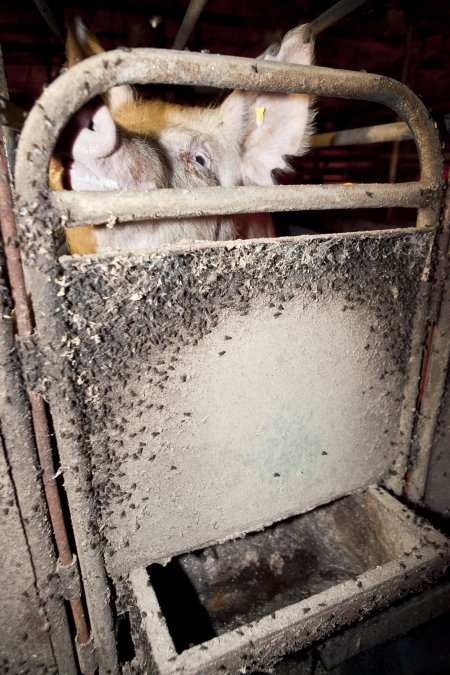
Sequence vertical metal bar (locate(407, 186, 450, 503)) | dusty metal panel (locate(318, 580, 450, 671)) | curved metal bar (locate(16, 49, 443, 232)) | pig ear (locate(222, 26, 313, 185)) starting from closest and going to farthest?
curved metal bar (locate(16, 49, 443, 232)), pig ear (locate(222, 26, 313, 185)), vertical metal bar (locate(407, 186, 450, 503)), dusty metal panel (locate(318, 580, 450, 671))

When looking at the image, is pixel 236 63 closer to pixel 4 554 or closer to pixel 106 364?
pixel 106 364

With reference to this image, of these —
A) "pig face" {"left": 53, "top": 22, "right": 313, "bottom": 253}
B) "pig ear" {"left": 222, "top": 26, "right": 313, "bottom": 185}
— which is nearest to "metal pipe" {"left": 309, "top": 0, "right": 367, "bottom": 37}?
"pig ear" {"left": 222, "top": 26, "right": 313, "bottom": 185}

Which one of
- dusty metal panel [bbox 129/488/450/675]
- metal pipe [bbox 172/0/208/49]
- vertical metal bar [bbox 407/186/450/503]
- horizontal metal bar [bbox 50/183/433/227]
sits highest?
metal pipe [bbox 172/0/208/49]

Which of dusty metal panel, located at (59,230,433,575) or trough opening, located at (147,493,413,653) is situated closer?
dusty metal panel, located at (59,230,433,575)

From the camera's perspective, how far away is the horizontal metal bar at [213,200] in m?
0.98

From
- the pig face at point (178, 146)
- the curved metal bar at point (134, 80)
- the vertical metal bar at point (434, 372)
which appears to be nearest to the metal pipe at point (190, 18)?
the pig face at point (178, 146)

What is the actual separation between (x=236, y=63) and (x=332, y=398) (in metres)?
1.21

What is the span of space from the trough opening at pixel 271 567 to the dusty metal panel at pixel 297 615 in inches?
8.9

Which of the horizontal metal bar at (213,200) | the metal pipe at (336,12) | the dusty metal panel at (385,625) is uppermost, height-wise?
the metal pipe at (336,12)

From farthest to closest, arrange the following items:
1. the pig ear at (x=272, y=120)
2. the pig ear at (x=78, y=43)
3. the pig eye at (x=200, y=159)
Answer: the pig eye at (x=200, y=159) < the pig ear at (x=78, y=43) < the pig ear at (x=272, y=120)

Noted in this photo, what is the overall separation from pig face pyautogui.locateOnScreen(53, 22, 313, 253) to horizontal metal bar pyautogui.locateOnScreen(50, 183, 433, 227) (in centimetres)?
41

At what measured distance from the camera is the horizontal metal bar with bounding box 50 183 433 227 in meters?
0.98

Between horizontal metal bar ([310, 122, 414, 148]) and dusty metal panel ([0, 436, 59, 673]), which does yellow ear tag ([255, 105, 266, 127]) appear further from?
dusty metal panel ([0, 436, 59, 673])

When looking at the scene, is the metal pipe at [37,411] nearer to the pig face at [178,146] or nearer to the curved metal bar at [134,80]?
the curved metal bar at [134,80]
